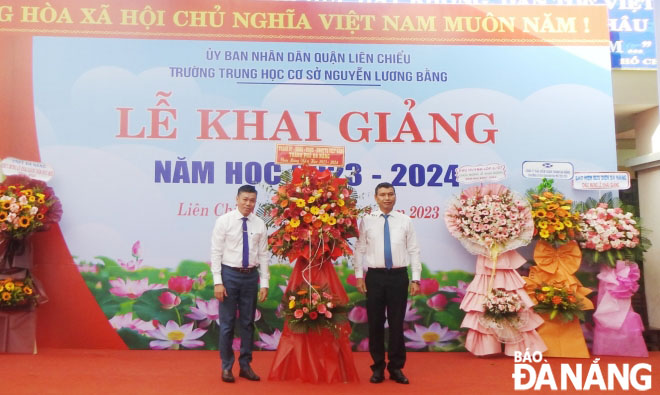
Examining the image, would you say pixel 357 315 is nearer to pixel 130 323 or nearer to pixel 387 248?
pixel 387 248

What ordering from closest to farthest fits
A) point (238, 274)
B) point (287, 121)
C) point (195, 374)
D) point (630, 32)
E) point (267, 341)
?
point (238, 274), point (195, 374), point (267, 341), point (287, 121), point (630, 32)

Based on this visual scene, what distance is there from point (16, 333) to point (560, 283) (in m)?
5.04

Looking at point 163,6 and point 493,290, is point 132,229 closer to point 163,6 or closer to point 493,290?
point 163,6

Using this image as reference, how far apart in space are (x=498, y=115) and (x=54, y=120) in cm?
449

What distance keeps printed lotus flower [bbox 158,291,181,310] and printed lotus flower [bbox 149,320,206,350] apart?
157 mm

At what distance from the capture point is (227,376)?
12.6 ft

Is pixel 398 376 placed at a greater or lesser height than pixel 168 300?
lesser

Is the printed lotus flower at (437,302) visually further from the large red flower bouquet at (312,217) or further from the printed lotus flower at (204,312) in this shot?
the printed lotus flower at (204,312)

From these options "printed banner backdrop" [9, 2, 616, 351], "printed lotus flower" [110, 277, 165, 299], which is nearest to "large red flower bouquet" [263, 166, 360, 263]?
"printed banner backdrop" [9, 2, 616, 351]

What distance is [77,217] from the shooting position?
514cm

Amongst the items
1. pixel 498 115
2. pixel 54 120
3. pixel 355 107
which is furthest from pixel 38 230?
pixel 498 115

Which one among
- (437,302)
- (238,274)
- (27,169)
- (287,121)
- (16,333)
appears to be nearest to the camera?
(238,274)

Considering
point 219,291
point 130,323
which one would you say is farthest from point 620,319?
point 130,323

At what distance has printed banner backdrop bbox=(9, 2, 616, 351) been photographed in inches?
202
